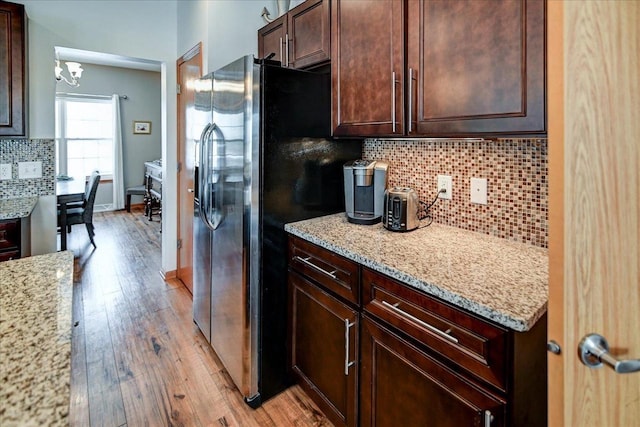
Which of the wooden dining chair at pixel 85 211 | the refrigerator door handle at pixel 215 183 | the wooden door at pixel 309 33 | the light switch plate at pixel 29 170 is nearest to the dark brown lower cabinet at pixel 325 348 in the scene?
the refrigerator door handle at pixel 215 183

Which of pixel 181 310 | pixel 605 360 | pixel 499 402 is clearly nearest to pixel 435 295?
pixel 499 402

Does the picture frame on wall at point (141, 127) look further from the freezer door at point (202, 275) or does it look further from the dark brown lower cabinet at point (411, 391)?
the dark brown lower cabinet at point (411, 391)

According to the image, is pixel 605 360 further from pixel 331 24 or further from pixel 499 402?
pixel 331 24

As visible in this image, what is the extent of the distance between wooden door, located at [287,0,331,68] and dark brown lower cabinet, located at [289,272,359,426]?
118 centimetres

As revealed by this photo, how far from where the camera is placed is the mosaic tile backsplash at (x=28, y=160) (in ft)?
8.70

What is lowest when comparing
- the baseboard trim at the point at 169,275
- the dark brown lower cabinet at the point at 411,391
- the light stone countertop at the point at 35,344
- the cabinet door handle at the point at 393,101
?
the baseboard trim at the point at 169,275

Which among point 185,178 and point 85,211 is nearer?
point 185,178

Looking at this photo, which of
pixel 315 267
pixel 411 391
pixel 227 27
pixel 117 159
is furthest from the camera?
pixel 117 159

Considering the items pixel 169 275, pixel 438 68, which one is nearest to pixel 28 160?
pixel 169 275

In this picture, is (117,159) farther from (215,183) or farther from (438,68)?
(438,68)

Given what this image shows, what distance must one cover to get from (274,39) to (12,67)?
1749 millimetres

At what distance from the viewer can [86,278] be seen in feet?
11.7

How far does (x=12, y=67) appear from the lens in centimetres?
243

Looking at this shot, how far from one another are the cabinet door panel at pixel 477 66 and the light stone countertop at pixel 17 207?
7.79 feet
